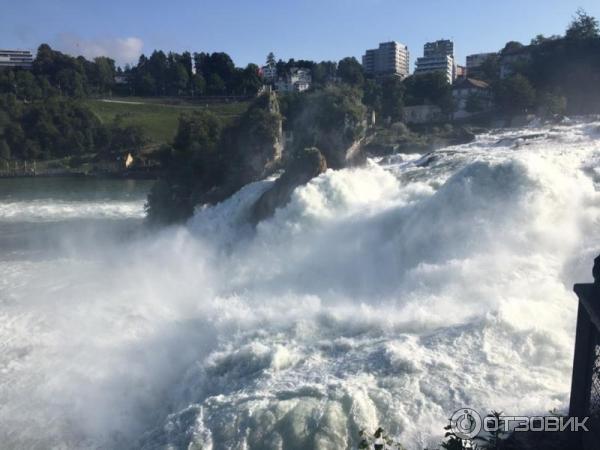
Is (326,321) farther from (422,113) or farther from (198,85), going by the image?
(198,85)

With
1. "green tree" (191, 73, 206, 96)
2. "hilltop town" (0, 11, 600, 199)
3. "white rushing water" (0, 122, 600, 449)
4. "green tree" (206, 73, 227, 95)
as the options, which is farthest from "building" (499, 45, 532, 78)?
"green tree" (191, 73, 206, 96)

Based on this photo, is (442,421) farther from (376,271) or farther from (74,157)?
(74,157)

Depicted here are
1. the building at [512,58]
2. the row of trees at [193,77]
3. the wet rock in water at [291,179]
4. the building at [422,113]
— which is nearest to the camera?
the wet rock in water at [291,179]

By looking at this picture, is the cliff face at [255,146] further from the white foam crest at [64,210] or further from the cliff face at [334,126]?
the white foam crest at [64,210]

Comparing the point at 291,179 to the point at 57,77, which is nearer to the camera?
the point at 291,179

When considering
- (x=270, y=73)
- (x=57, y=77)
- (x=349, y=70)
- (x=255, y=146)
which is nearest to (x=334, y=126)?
(x=255, y=146)

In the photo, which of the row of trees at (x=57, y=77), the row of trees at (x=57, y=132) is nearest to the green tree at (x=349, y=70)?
the row of trees at (x=57, y=132)

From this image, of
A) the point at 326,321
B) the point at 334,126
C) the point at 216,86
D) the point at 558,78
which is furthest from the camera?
the point at 216,86
